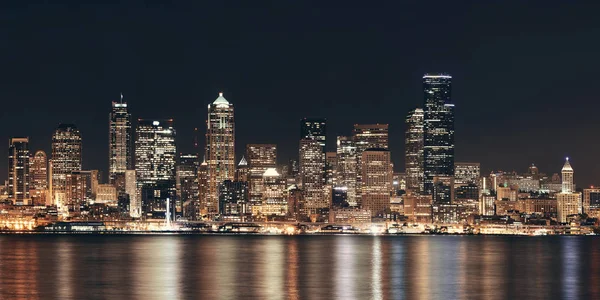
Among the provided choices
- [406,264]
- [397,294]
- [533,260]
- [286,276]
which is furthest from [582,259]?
[397,294]

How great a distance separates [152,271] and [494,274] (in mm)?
29988

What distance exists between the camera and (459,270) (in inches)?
4124

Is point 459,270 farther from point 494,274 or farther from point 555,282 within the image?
point 555,282

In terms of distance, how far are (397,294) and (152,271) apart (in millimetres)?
29065

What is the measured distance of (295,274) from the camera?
9888 cm

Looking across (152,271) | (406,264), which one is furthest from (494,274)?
(152,271)

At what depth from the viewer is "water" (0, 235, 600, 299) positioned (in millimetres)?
81875

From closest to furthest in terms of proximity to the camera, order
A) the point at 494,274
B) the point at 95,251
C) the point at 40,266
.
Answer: the point at 494,274 → the point at 40,266 → the point at 95,251

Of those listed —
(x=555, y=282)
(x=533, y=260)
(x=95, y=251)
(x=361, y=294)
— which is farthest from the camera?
(x=95, y=251)

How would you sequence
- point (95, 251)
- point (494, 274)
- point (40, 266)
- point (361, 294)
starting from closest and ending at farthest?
point (361, 294) < point (494, 274) < point (40, 266) < point (95, 251)

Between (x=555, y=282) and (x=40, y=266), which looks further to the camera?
(x=40, y=266)

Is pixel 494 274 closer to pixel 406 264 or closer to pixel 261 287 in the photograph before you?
pixel 406 264

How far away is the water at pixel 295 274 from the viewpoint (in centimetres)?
8188

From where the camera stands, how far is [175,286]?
85.9 meters
